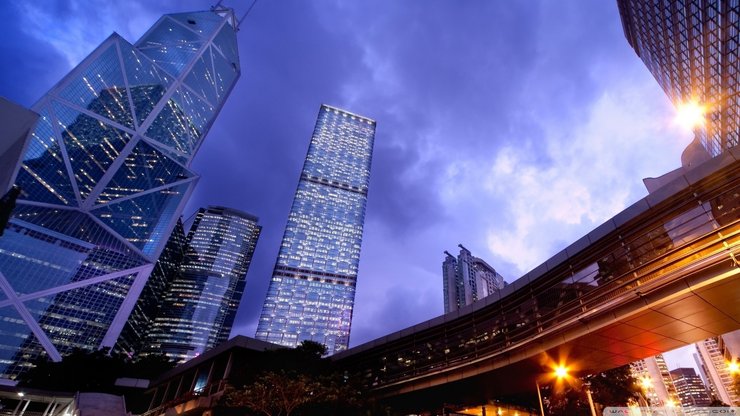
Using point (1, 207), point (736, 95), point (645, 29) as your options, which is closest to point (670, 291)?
point (1, 207)

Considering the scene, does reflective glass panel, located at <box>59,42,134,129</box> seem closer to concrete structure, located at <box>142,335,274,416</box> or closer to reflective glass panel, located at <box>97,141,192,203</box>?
reflective glass panel, located at <box>97,141,192,203</box>

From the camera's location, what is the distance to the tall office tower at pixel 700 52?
50.6 m

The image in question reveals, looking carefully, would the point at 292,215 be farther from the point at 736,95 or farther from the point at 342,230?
the point at 736,95

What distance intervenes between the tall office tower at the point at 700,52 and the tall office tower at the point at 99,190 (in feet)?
495

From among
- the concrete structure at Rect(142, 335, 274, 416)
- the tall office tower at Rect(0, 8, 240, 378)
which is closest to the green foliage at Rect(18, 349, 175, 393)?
the concrete structure at Rect(142, 335, 274, 416)

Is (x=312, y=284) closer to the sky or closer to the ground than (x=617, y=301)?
closer to the sky

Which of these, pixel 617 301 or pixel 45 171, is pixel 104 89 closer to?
pixel 45 171

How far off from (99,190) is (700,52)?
552 feet

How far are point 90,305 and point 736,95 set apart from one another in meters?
201

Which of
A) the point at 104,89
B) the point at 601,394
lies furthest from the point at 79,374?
the point at 104,89

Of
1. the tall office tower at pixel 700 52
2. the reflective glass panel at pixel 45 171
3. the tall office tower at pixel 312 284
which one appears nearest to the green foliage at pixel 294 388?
the tall office tower at pixel 700 52

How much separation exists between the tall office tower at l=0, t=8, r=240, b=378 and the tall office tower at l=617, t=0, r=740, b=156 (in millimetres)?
150893

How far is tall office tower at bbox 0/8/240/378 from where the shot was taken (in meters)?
117

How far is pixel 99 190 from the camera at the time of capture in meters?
127
